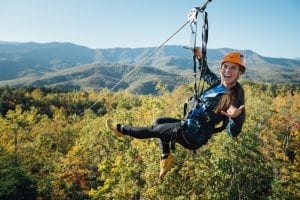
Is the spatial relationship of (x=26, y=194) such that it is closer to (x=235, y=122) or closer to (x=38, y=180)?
(x=38, y=180)

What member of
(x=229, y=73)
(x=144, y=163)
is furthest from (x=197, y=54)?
(x=144, y=163)

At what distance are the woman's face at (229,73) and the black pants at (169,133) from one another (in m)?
1.11

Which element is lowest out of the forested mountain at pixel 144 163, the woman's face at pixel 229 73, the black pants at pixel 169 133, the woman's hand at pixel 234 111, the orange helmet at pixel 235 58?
the forested mountain at pixel 144 163

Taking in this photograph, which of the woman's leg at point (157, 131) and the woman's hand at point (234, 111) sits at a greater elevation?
the woman's hand at point (234, 111)

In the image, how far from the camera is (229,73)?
7016mm

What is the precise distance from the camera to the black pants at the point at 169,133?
7220 mm

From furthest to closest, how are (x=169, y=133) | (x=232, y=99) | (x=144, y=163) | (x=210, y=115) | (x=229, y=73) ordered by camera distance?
(x=144, y=163) → (x=169, y=133) → (x=210, y=115) → (x=229, y=73) → (x=232, y=99)

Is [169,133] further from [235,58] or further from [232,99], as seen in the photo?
[235,58]

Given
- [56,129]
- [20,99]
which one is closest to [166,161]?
[56,129]

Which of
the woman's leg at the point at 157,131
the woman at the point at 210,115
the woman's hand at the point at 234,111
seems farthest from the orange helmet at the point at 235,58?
the woman's leg at the point at 157,131

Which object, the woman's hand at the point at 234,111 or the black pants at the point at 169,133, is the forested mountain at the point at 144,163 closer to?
the black pants at the point at 169,133

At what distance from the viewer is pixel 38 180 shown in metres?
39.1

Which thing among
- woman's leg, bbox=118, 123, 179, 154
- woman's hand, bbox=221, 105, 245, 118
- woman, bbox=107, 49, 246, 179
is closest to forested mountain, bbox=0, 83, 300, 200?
woman's leg, bbox=118, 123, 179, 154

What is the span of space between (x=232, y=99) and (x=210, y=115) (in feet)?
1.75
